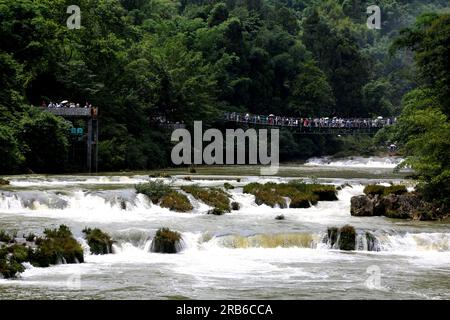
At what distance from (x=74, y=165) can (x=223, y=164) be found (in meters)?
22.3

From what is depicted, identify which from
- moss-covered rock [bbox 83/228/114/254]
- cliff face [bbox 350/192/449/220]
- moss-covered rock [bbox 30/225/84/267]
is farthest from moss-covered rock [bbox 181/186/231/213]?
moss-covered rock [bbox 30/225/84/267]

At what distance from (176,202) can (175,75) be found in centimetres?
4105

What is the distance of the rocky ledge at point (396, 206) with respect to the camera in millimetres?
33650

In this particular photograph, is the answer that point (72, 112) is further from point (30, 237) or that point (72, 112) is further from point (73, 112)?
point (30, 237)

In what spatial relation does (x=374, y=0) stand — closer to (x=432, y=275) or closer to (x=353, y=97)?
(x=353, y=97)

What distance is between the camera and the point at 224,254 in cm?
2550

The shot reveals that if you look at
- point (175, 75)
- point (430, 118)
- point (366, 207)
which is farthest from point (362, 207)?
point (175, 75)

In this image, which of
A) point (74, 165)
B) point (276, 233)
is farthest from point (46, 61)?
point (276, 233)

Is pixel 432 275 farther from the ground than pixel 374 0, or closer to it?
closer to it

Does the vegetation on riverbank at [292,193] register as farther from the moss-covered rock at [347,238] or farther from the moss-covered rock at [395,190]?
the moss-covered rock at [347,238]

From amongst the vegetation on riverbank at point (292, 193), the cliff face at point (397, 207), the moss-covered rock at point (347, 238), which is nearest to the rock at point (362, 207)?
the cliff face at point (397, 207)

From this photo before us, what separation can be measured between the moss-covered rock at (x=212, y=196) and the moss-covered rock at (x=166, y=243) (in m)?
8.40

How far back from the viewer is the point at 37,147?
49594 millimetres

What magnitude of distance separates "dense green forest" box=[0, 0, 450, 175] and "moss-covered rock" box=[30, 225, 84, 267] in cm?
1556
